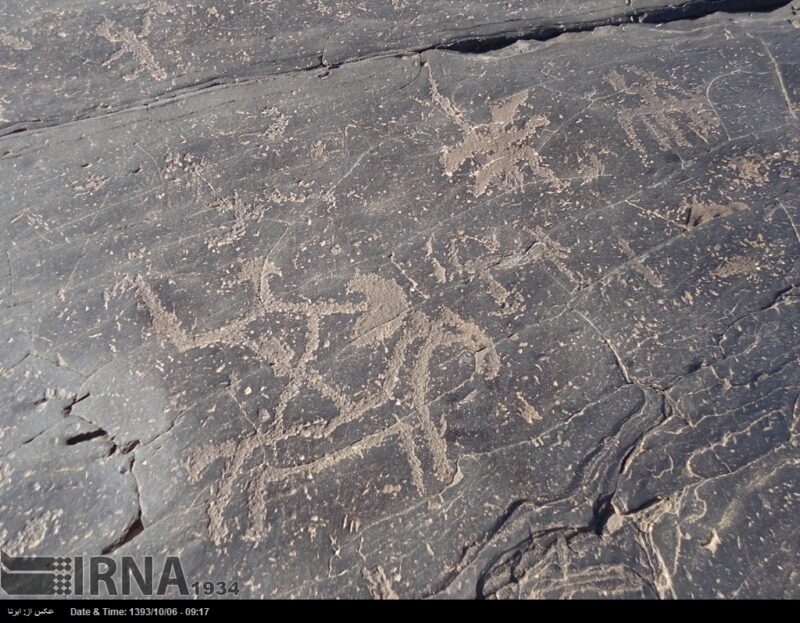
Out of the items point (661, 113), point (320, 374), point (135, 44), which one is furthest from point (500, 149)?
point (135, 44)

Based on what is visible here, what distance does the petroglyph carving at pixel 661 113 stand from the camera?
2041 mm

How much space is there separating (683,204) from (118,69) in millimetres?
1846

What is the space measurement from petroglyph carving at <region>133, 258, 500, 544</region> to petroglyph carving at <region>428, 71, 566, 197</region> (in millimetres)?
474

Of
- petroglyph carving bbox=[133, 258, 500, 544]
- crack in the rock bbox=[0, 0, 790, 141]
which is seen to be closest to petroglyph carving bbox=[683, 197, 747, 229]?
petroglyph carving bbox=[133, 258, 500, 544]

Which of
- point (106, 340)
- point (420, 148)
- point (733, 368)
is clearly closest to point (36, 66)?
point (106, 340)

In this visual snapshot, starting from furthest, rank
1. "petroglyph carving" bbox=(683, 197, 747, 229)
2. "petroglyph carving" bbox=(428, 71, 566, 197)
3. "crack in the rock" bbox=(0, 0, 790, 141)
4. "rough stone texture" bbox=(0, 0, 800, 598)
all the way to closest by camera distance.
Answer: "crack in the rock" bbox=(0, 0, 790, 141) < "petroglyph carving" bbox=(428, 71, 566, 197) < "petroglyph carving" bbox=(683, 197, 747, 229) < "rough stone texture" bbox=(0, 0, 800, 598)

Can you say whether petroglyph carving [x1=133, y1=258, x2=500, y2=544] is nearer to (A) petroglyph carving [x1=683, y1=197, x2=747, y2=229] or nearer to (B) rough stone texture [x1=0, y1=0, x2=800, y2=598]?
(B) rough stone texture [x1=0, y1=0, x2=800, y2=598]

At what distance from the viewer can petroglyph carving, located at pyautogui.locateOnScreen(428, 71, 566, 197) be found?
198 centimetres

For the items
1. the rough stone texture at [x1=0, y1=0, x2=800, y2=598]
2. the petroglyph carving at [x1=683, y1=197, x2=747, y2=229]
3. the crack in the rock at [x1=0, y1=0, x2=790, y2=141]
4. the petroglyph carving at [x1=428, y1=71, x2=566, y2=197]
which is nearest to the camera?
the rough stone texture at [x1=0, y1=0, x2=800, y2=598]

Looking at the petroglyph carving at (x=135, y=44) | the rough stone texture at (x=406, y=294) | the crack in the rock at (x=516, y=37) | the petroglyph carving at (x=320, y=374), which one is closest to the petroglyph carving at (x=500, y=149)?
the rough stone texture at (x=406, y=294)

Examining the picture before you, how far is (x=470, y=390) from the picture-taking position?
64.4 inches

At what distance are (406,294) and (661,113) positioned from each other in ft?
3.41

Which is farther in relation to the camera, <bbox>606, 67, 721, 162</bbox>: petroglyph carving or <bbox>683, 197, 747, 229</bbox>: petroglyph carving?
<bbox>606, 67, 721, 162</bbox>: petroglyph carving

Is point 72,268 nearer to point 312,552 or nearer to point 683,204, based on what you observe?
point 312,552
